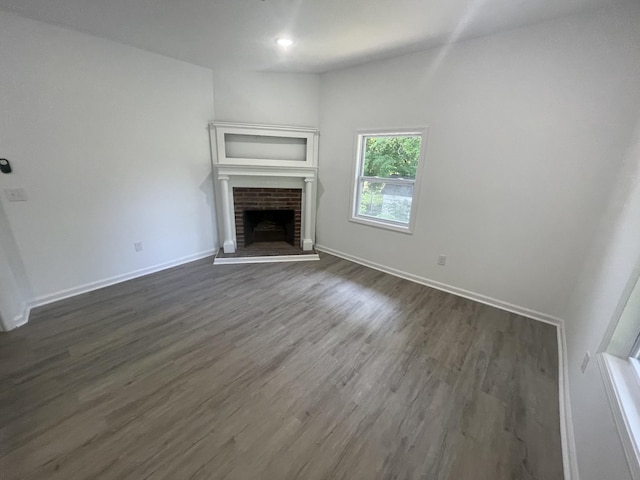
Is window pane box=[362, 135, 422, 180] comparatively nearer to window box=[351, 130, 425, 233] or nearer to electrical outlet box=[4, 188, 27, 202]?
window box=[351, 130, 425, 233]

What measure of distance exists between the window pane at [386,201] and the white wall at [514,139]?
228mm

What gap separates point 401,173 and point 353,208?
2.68 feet

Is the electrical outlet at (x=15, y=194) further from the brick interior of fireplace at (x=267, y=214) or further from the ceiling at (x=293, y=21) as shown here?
the brick interior of fireplace at (x=267, y=214)

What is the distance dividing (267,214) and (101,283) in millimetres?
2264

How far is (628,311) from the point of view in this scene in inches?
49.3

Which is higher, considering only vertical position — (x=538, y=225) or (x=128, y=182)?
(x=128, y=182)

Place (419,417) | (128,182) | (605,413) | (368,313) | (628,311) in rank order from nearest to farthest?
(605,413) → (628,311) → (419,417) → (368,313) → (128,182)

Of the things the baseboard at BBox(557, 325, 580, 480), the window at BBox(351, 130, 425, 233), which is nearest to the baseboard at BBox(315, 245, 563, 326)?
the baseboard at BBox(557, 325, 580, 480)

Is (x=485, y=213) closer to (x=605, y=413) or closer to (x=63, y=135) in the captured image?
(x=605, y=413)

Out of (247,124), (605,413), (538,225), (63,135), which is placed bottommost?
(605,413)

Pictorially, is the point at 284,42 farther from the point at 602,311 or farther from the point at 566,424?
the point at 566,424

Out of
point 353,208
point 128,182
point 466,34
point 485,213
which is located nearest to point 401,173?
point 353,208

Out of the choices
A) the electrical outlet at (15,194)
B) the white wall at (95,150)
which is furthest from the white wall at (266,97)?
the electrical outlet at (15,194)

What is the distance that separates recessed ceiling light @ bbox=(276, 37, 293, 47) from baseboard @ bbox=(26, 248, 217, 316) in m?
2.83
